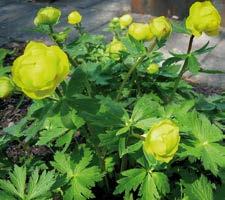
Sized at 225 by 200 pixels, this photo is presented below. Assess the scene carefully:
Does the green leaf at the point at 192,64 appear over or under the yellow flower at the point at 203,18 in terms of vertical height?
under

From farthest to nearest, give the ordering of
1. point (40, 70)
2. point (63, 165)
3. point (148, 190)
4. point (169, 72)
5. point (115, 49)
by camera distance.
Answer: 1. point (169, 72)
2. point (115, 49)
3. point (63, 165)
4. point (148, 190)
5. point (40, 70)

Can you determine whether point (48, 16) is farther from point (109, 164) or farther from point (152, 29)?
point (109, 164)

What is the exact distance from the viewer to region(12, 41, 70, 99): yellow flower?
2.45 ft

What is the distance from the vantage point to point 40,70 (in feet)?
2.43

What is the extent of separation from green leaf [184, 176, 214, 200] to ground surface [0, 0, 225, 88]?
1.16 metres

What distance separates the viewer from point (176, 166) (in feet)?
4.06

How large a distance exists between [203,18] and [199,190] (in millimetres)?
409

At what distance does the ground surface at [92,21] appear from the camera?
7.73ft

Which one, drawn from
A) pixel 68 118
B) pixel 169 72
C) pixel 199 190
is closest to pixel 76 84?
pixel 68 118

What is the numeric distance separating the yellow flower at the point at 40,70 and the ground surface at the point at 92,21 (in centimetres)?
149

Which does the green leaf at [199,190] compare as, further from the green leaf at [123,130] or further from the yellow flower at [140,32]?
the yellow flower at [140,32]

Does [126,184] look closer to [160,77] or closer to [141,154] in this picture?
[141,154]

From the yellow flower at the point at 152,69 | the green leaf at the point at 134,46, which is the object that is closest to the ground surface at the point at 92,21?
the yellow flower at the point at 152,69

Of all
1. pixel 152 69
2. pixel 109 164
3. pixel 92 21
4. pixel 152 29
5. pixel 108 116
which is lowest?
pixel 92 21
